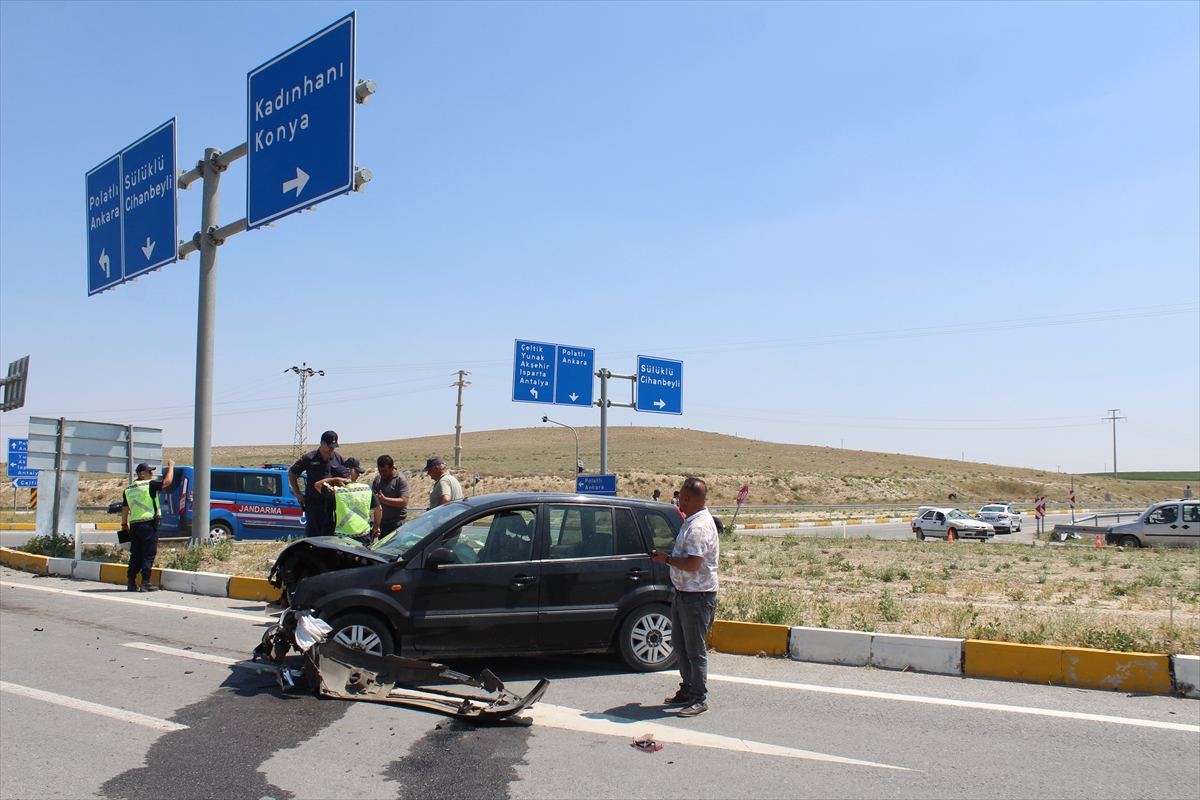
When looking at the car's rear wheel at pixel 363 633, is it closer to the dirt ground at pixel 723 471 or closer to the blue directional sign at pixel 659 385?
the blue directional sign at pixel 659 385

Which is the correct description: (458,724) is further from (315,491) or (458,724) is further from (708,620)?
(315,491)

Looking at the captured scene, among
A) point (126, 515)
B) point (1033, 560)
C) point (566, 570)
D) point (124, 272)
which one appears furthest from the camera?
point (1033, 560)

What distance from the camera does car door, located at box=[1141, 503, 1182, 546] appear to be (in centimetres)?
2517

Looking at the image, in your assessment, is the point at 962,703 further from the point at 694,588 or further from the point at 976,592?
the point at 976,592

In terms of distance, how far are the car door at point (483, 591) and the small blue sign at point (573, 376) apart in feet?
58.5

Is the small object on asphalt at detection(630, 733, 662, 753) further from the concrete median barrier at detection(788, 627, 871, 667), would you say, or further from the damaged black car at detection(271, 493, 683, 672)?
the concrete median barrier at detection(788, 627, 871, 667)

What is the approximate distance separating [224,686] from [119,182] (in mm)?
13366

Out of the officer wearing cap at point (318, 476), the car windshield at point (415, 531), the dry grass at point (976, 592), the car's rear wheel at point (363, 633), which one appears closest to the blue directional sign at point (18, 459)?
the dry grass at point (976, 592)

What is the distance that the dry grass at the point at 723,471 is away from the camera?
74312 mm

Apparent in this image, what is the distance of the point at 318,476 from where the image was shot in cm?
1040

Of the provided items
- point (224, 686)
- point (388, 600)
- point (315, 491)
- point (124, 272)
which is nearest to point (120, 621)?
point (315, 491)

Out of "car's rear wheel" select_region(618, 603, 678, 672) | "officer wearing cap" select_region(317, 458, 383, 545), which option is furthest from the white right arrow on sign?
"car's rear wheel" select_region(618, 603, 678, 672)

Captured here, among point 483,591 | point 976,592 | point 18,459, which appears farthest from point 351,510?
point 18,459

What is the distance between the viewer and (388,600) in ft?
21.8
